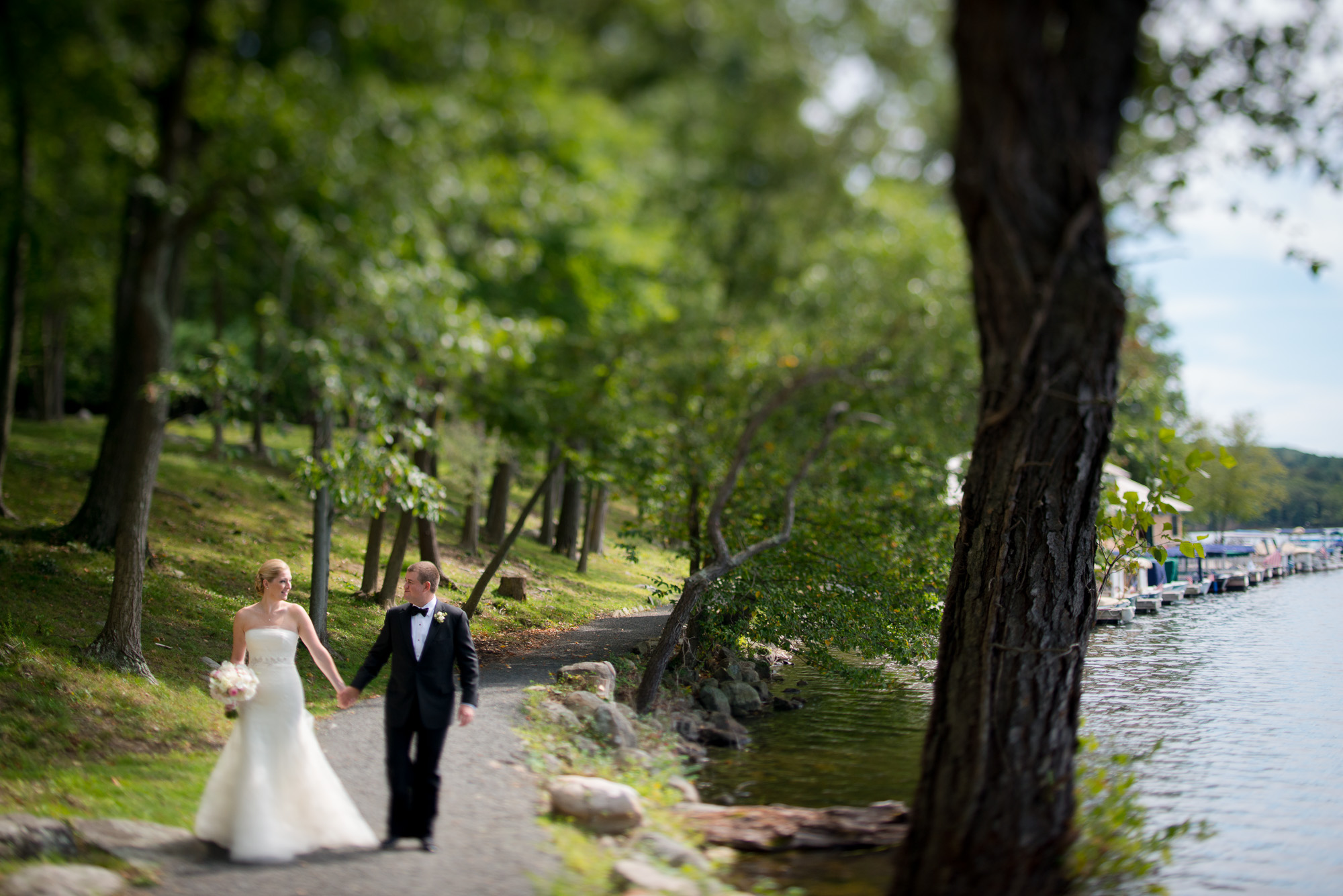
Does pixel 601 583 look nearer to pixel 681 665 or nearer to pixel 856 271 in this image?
pixel 681 665

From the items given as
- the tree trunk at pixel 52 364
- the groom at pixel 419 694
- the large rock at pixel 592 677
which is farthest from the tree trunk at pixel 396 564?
the tree trunk at pixel 52 364

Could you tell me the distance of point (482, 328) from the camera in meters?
9.54

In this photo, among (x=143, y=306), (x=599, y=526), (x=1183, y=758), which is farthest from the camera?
(x=599, y=526)

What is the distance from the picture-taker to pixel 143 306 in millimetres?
11695

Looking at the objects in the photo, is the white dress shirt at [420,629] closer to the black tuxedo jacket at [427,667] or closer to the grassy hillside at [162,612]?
the black tuxedo jacket at [427,667]

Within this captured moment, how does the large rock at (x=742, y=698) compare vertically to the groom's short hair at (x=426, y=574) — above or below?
below

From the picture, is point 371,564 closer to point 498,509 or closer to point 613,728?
point 613,728

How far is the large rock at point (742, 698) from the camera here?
14.3 metres

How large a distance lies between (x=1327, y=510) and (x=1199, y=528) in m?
48.4

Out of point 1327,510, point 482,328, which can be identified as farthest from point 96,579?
point 1327,510

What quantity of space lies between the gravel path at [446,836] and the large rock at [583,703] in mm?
581

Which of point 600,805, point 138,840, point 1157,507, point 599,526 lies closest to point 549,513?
point 599,526

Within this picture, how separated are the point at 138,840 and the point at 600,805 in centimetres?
290

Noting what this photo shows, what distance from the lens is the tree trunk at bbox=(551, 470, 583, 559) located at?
88.0 ft
